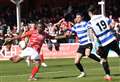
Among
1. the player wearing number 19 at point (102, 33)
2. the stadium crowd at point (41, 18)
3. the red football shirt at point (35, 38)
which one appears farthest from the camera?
the stadium crowd at point (41, 18)

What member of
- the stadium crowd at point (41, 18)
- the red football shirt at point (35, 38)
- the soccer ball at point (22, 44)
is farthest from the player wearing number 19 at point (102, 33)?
the stadium crowd at point (41, 18)

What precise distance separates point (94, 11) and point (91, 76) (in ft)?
8.02

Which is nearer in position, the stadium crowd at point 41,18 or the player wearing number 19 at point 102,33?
the player wearing number 19 at point 102,33

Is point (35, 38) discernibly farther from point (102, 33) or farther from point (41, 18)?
point (41, 18)

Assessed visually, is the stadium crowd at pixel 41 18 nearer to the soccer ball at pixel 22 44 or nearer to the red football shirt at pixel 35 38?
the soccer ball at pixel 22 44

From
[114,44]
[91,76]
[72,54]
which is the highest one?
[114,44]

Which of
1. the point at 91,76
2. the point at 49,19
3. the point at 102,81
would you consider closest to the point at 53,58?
the point at 49,19

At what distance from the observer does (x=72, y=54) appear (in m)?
33.9

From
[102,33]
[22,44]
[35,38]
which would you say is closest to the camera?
[102,33]

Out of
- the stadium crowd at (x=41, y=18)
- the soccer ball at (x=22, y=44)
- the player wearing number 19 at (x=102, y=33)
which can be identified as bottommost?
the stadium crowd at (x=41, y=18)

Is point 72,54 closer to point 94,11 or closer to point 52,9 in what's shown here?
point 52,9

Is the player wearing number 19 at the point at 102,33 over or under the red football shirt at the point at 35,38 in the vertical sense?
over

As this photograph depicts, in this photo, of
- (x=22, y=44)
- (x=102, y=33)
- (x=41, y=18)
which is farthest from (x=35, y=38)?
(x=41, y=18)

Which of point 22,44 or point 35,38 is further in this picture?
point 22,44
